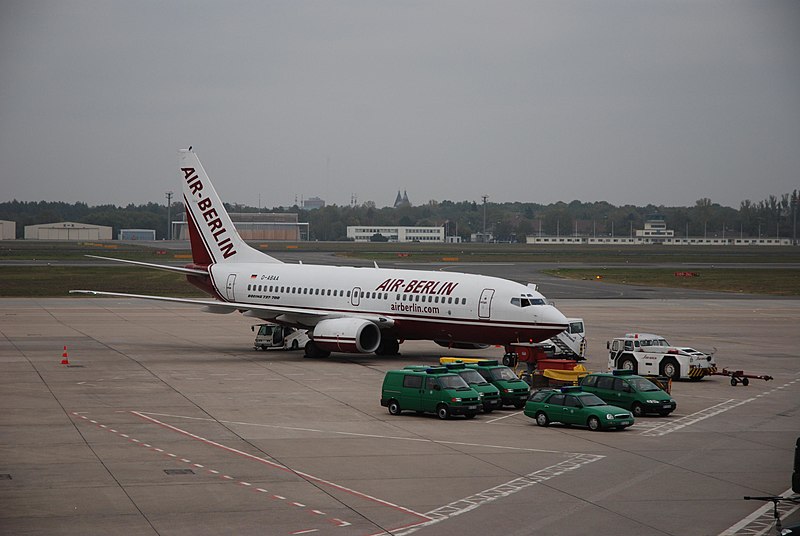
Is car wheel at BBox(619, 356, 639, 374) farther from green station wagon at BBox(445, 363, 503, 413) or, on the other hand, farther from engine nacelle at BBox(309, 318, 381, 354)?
engine nacelle at BBox(309, 318, 381, 354)

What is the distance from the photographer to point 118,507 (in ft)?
81.1

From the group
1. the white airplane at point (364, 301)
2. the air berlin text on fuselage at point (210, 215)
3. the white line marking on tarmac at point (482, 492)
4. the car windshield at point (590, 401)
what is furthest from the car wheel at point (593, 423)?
the air berlin text on fuselage at point (210, 215)

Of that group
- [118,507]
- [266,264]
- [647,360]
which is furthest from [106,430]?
[266,264]

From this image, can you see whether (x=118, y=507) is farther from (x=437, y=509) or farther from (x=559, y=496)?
(x=559, y=496)

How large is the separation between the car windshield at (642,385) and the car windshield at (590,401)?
2912mm

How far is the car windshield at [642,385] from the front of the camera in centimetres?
3981

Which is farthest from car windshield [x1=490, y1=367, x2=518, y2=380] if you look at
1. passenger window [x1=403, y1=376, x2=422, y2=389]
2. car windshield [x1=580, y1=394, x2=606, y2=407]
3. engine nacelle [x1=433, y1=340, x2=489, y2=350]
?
engine nacelle [x1=433, y1=340, x2=489, y2=350]

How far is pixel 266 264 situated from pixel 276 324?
4528 millimetres

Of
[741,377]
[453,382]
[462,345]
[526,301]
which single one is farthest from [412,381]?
[462,345]

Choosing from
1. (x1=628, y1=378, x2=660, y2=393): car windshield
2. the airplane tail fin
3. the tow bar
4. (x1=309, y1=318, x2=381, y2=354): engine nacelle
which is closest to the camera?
(x1=628, y1=378, x2=660, y2=393): car windshield

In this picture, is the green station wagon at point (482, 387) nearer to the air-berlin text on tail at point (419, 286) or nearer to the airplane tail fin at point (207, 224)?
the air-berlin text on tail at point (419, 286)

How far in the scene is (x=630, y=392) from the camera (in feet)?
130

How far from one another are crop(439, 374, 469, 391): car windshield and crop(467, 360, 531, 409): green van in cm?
251

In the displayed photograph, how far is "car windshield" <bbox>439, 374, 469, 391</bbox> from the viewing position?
38594mm
